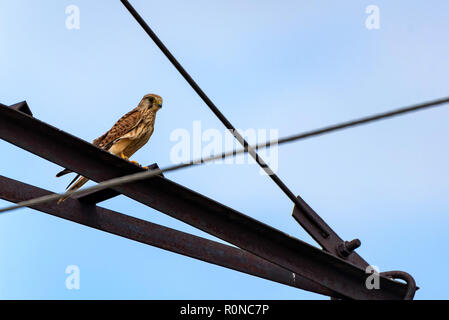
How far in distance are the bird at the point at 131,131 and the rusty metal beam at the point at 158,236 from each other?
91.0 inches

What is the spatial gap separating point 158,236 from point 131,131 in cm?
267

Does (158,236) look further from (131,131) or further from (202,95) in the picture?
(131,131)

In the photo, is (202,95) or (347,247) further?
(347,247)

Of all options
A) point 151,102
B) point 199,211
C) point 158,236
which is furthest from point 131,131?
point 199,211

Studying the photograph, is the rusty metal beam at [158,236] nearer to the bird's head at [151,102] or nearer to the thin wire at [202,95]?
the thin wire at [202,95]

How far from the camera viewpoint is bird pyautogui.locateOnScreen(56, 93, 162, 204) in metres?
7.41

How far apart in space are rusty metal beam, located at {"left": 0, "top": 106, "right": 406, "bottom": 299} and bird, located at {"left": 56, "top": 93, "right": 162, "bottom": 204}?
8.62 ft

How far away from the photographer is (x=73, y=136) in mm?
4387

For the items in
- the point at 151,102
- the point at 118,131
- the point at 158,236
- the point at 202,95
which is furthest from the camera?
the point at 151,102

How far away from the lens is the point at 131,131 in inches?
295

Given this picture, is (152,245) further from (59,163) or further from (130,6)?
(130,6)

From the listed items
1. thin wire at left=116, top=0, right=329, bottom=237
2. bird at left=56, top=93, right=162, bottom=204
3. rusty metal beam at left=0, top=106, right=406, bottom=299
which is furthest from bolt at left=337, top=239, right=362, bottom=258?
bird at left=56, top=93, right=162, bottom=204
